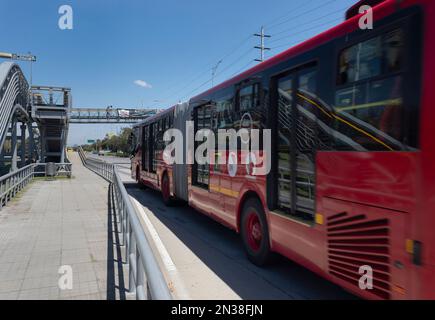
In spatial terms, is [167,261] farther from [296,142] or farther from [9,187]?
[9,187]

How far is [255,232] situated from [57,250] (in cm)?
361

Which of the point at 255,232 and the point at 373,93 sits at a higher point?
the point at 373,93

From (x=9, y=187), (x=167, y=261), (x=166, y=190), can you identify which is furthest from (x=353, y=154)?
(x=9, y=187)

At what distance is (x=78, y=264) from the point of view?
567 centimetres

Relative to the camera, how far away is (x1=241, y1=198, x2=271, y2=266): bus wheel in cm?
563

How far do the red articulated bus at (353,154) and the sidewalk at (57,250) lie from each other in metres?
2.48

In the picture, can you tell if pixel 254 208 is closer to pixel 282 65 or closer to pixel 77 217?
pixel 282 65

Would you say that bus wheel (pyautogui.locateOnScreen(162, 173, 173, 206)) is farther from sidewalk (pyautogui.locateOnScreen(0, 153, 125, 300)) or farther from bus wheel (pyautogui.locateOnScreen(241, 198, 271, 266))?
bus wheel (pyautogui.locateOnScreen(241, 198, 271, 266))

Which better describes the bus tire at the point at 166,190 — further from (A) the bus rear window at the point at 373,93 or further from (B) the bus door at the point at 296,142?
(A) the bus rear window at the point at 373,93

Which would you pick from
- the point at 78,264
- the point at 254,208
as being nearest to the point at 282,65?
the point at 254,208

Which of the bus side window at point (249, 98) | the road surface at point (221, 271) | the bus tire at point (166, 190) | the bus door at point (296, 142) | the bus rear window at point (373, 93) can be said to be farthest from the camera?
the bus tire at point (166, 190)

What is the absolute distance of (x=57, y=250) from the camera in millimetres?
6492

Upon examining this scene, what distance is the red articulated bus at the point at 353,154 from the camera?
9.87 feet

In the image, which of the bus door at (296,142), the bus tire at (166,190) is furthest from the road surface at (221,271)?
the bus tire at (166,190)
